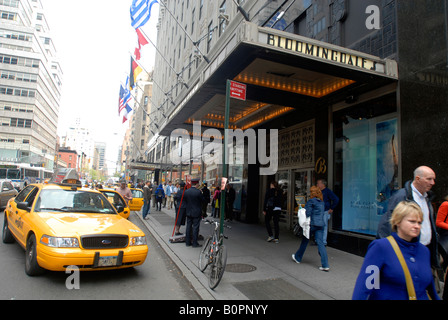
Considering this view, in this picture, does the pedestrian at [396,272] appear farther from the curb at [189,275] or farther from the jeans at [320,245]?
the jeans at [320,245]

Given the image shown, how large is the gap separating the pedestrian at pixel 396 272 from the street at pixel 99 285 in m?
3.16

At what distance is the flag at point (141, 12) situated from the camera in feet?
41.4

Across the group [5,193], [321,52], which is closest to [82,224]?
[321,52]

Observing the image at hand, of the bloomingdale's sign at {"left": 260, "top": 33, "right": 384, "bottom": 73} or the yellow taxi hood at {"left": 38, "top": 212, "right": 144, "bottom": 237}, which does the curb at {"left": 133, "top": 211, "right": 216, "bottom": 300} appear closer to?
the yellow taxi hood at {"left": 38, "top": 212, "right": 144, "bottom": 237}

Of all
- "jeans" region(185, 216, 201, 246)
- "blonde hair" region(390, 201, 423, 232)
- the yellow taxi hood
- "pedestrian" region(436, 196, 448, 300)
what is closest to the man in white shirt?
"pedestrian" region(436, 196, 448, 300)

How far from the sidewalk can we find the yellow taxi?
1354 mm

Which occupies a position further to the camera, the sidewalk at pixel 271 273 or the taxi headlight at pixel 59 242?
the sidewalk at pixel 271 273

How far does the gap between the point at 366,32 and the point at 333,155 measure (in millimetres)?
3428

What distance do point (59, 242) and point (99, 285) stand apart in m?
0.96

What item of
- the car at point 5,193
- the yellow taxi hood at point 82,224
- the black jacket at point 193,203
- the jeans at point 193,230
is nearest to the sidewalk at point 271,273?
the jeans at point 193,230

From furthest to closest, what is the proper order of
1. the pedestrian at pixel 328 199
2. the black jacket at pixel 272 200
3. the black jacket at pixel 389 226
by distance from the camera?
the black jacket at pixel 272 200
the pedestrian at pixel 328 199
the black jacket at pixel 389 226

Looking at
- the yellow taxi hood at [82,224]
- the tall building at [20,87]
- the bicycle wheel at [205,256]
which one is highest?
the tall building at [20,87]

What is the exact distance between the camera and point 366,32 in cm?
773

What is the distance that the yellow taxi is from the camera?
460cm
